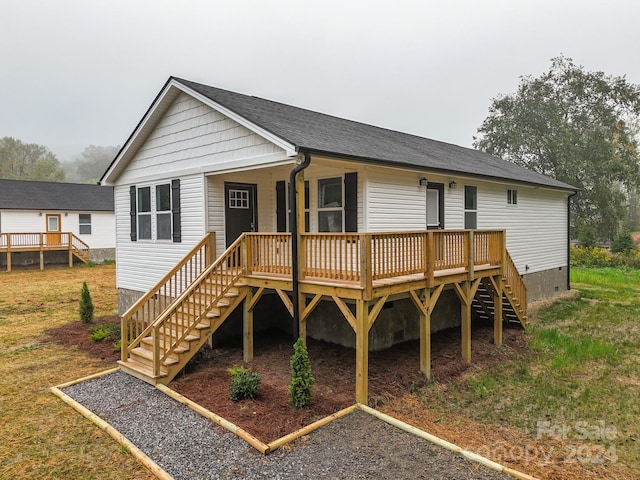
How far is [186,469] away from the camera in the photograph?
14.9 ft

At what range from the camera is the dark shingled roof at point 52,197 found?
84.8ft

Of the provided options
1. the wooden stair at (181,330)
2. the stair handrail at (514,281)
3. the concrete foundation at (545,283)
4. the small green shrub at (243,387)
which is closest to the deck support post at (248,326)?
the wooden stair at (181,330)

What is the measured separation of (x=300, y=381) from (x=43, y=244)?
978 inches

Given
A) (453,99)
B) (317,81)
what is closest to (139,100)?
(317,81)

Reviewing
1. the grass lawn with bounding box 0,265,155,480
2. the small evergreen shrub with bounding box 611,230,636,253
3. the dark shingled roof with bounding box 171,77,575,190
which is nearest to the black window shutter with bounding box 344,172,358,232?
the dark shingled roof with bounding box 171,77,575,190

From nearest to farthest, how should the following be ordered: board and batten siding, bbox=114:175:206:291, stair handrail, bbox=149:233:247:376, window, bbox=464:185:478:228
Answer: stair handrail, bbox=149:233:247:376 → board and batten siding, bbox=114:175:206:291 → window, bbox=464:185:478:228

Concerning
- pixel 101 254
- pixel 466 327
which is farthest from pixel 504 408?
pixel 101 254

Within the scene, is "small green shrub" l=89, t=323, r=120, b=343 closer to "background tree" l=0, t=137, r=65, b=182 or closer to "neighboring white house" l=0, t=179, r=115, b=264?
"neighboring white house" l=0, t=179, r=115, b=264

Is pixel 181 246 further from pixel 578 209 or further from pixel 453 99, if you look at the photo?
pixel 453 99

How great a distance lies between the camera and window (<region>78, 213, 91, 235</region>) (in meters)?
28.0

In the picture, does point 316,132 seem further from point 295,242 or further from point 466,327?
point 466,327

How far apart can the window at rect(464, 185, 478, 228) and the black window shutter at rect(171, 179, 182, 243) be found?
7.43 meters

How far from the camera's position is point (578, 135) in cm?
3209

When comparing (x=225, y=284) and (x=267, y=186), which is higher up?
(x=267, y=186)
